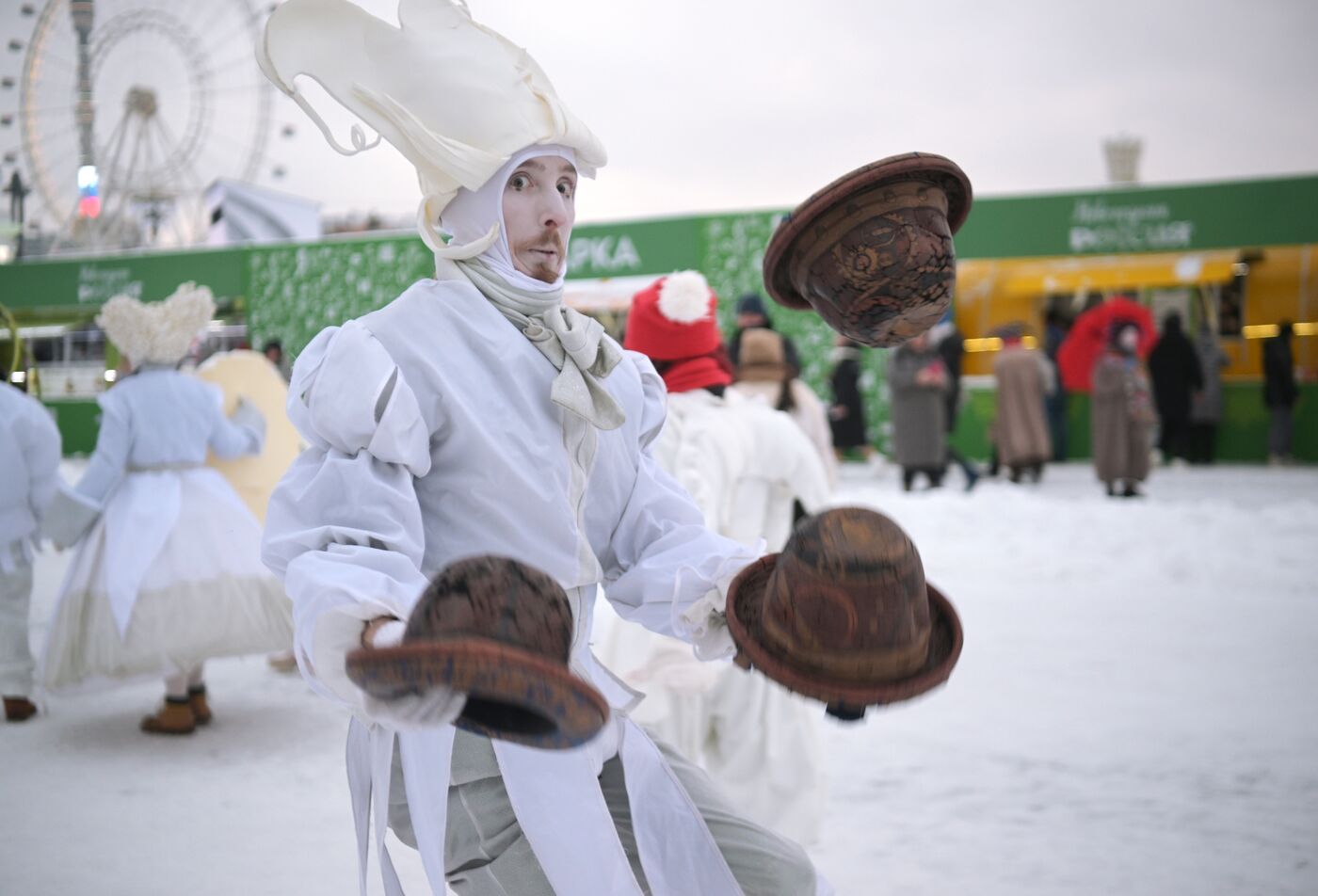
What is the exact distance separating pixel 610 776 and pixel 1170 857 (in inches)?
92.2

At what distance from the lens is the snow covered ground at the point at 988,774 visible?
11.0ft

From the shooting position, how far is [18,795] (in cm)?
385

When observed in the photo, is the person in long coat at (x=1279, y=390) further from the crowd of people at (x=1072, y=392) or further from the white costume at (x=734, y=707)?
the white costume at (x=734, y=707)

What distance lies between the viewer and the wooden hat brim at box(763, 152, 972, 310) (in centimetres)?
153

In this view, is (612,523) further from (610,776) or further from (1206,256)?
(1206,256)

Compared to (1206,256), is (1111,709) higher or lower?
lower

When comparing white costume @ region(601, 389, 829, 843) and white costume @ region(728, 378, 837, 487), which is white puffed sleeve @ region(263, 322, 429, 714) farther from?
white costume @ region(728, 378, 837, 487)

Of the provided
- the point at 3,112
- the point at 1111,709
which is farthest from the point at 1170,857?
the point at 3,112

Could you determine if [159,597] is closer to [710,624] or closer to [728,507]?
[728,507]

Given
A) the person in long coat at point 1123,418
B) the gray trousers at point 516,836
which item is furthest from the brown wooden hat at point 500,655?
the person in long coat at point 1123,418

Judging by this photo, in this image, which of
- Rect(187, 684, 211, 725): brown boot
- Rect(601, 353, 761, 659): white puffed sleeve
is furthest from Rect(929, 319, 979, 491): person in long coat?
Rect(601, 353, 761, 659): white puffed sleeve

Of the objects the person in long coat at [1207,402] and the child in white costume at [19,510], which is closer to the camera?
the child in white costume at [19,510]

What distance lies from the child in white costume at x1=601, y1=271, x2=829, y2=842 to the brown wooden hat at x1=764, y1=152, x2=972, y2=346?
1702 millimetres

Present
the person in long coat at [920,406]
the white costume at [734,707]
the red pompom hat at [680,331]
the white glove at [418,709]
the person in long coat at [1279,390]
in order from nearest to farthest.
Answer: the white glove at [418,709] → the white costume at [734,707] → the red pompom hat at [680,331] → the person in long coat at [920,406] → the person in long coat at [1279,390]
